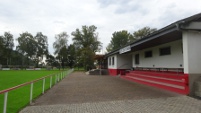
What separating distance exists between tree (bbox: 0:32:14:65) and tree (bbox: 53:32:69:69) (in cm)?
2305

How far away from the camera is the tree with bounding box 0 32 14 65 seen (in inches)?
2745

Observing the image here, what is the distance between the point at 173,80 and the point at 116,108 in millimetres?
4765

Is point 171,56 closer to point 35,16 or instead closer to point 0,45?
point 35,16

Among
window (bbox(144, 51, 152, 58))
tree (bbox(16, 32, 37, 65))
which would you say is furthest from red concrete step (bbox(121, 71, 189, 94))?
tree (bbox(16, 32, 37, 65))

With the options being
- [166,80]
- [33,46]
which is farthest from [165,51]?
[33,46]

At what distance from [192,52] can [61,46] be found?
59.6 m

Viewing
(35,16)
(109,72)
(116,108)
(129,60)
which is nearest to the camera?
(116,108)

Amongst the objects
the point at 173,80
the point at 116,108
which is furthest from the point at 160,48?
the point at 116,108

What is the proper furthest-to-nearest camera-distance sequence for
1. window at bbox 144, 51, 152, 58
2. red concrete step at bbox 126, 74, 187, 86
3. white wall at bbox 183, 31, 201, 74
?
window at bbox 144, 51, 152, 58
red concrete step at bbox 126, 74, 187, 86
white wall at bbox 183, 31, 201, 74

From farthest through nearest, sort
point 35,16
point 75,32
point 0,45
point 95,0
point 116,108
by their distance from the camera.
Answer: point 0,45, point 75,32, point 35,16, point 95,0, point 116,108

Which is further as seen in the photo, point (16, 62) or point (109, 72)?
point (16, 62)

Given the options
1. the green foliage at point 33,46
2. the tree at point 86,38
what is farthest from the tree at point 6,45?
the tree at point 86,38

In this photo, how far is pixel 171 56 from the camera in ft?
38.1

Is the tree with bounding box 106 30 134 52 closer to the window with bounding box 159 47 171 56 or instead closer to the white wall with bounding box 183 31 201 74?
the window with bounding box 159 47 171 56
